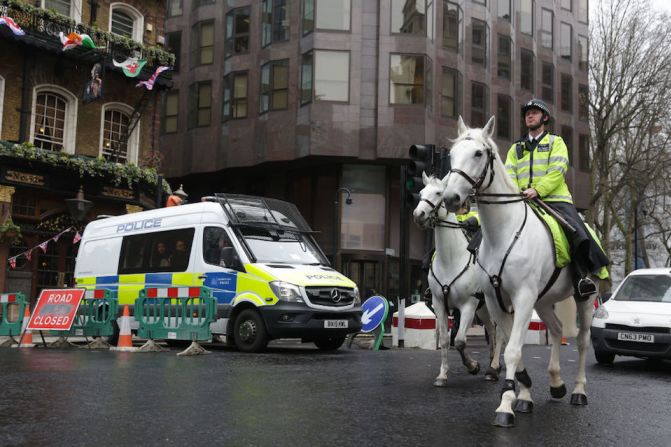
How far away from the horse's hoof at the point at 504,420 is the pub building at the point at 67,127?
60.7ft

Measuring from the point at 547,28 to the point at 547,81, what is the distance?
10.6ft

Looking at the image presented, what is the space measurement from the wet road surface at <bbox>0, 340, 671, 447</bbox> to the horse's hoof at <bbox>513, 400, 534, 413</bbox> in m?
0.09

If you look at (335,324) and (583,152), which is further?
(583,152)

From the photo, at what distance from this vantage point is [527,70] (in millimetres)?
39719

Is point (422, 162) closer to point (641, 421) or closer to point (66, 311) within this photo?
point (641, 421)

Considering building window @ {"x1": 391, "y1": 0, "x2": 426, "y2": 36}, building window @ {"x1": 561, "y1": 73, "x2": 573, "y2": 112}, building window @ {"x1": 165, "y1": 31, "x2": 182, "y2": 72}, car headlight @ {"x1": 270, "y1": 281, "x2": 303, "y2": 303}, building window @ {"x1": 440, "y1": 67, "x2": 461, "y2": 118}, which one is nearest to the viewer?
car headlight @ {"x1": 270, "y1": 281, "x2": 303, "y2": 303}

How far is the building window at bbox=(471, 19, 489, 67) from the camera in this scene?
36.2 m

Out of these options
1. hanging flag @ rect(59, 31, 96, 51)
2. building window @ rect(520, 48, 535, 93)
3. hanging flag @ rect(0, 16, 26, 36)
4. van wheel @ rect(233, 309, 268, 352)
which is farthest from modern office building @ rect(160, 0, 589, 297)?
van wheel @ rect(233, 309, 268, 352)

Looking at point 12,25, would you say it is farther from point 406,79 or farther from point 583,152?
point 583,152

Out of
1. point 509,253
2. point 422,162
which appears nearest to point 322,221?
point 422,162

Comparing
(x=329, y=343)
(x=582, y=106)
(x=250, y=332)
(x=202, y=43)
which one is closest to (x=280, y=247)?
(x=250, y=332)

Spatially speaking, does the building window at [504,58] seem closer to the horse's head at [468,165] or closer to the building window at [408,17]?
the building window at [408,17]

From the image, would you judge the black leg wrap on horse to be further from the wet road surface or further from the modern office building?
the modern office building

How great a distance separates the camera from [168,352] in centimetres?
1284
